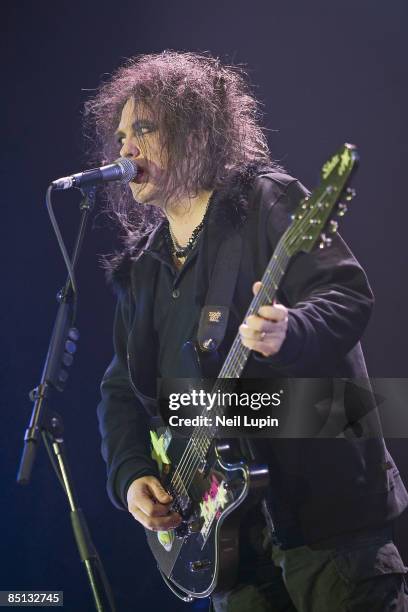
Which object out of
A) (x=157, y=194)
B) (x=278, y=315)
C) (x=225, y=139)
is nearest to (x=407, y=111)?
(x=225, y=139)

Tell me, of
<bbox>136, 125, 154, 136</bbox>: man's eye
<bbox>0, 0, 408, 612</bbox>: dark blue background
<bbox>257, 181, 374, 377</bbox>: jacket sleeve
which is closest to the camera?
<bbox>257, 181, 374, 377</bbox>: jacket sleeve

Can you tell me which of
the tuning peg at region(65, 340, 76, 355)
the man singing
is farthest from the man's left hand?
the tuning peg at region(65, 340, 76, 355)

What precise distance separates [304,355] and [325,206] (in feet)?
1.05

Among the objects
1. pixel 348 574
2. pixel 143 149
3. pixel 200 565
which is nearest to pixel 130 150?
pixel 143 149

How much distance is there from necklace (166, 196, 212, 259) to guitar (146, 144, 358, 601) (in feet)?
Result: 1.61

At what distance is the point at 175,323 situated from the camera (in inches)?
85.0

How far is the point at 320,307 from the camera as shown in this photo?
63.2 inches

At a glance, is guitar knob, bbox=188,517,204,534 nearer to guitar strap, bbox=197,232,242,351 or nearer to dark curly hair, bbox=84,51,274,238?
guitar strap, bbox=197,232,242,351

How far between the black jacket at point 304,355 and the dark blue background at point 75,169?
108 cm

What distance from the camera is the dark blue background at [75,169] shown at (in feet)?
10.1

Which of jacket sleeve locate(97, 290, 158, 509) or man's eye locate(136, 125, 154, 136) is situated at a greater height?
man's eye locate(136, 125, 154, 136)

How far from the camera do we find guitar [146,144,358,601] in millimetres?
1403

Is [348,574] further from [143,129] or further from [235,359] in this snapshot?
[143,129]

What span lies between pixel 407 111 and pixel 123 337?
151 centimetres
